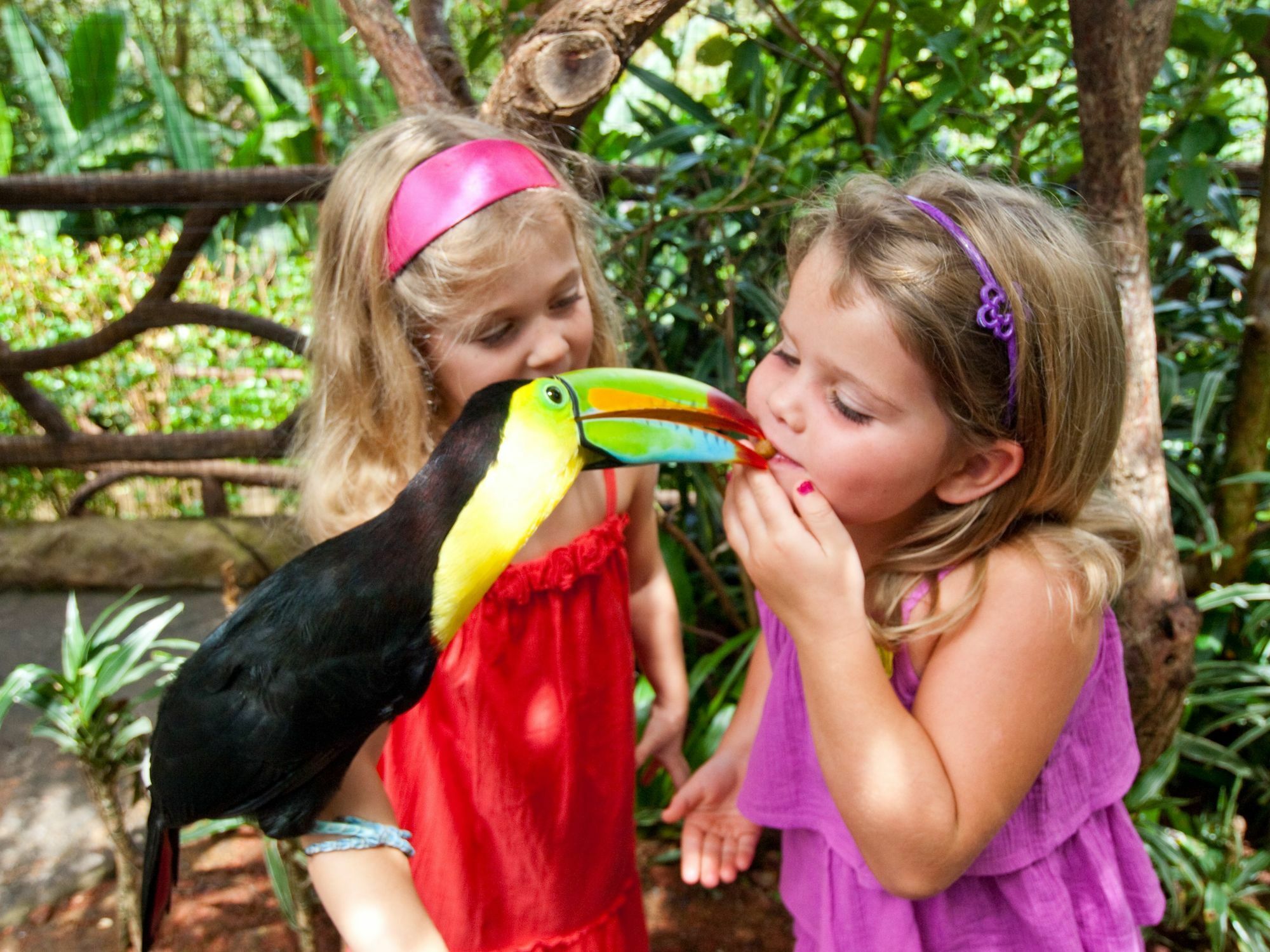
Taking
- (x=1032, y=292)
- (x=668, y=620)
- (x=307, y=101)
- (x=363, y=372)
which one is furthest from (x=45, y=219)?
(x=1032, y=292)

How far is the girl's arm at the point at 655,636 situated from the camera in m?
1.59

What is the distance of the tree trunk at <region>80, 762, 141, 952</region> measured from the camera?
2.04 meters

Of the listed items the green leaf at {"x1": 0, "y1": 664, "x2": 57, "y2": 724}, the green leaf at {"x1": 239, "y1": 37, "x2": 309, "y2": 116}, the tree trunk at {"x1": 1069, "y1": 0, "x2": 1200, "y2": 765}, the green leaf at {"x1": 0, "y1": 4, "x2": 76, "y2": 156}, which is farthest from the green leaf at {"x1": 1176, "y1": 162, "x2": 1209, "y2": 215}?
the green leaf at {"x1": 0, "y1": 4, "x2": 76, "y2": 156}

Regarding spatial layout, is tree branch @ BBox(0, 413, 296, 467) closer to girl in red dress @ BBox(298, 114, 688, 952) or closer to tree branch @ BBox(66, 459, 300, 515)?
tree branch @ BBox(66, 459, 300, 515)

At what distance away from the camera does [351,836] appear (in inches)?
42.5

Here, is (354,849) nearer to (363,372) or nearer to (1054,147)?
(363,372)

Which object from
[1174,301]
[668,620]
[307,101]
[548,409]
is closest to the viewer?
[548,409]

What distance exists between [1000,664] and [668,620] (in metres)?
0.71

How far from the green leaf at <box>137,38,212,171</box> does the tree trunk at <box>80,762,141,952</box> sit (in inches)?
139

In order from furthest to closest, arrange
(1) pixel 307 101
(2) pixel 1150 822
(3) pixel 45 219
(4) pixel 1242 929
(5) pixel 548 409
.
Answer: (1) pixel 307 101 < (3) pixel 45 219 < (2) pixel 1150 822 < (4) pixel 1242 929 < (5) pixel 548 409

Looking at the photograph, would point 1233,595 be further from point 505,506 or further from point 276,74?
point 276,74

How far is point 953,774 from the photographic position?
1.06 meters

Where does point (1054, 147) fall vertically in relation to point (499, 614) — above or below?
above

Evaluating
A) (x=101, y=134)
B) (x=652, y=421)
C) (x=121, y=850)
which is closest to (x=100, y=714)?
(x=121, y=850)
